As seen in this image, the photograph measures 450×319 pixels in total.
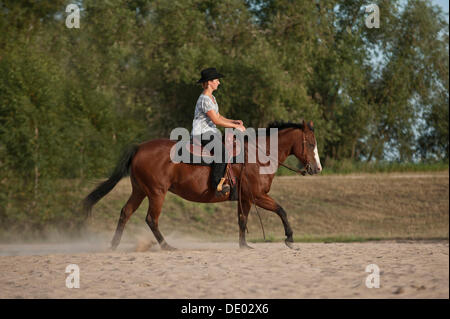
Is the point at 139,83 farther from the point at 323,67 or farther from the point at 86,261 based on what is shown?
the point at 86,261

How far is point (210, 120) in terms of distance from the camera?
10961 mm

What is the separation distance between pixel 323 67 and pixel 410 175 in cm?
595

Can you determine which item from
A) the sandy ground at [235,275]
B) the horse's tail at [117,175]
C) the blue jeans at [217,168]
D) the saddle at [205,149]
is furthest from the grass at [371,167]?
the sandy ground at [235,275]

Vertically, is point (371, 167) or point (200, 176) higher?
point (371, 167)

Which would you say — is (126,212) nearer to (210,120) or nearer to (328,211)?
(210,120)

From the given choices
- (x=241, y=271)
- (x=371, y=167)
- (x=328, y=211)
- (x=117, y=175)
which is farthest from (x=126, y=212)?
(x=371, y=167)

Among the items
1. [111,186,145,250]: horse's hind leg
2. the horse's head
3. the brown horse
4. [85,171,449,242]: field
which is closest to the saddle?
the brown horse

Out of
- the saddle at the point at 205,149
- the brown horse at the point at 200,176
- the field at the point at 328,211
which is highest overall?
the saddle at the point at 205,149

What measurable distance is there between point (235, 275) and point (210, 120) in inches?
149

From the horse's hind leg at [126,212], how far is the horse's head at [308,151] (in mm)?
3086

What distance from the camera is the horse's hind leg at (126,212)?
1123 cm

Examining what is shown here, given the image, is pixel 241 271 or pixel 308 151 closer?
pixel 241 271

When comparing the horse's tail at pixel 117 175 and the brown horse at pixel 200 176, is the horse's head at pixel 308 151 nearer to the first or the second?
the brown horse at pixel 200 176

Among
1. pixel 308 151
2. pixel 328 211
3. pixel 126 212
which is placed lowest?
pixel 328 211
